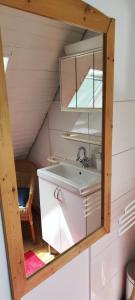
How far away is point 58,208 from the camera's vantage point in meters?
1.36

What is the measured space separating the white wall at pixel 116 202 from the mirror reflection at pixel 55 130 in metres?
0.12

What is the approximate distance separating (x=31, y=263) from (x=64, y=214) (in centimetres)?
45

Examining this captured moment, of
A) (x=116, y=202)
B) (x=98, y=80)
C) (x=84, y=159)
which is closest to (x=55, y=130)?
(x=84, y=159)

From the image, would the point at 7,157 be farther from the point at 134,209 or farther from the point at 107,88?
the point at 134,209

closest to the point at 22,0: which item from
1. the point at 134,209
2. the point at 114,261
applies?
the point at 134,209

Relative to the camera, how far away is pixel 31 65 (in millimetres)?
1107

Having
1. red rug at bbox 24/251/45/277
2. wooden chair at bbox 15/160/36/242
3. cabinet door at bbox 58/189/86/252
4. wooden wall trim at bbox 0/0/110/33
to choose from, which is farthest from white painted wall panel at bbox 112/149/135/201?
wooden wall trim at bbox 0/0/110/33

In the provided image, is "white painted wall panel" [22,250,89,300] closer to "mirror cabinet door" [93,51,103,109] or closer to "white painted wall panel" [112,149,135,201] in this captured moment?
"white painted wall panel" [112,149,135,201]

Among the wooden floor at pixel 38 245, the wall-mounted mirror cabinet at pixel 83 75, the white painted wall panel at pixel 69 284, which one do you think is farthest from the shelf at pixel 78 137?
the white painted wall panel at pixel 69 284

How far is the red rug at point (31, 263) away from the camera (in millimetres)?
900

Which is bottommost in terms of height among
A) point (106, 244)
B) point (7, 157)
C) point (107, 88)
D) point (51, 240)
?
point (106, 244)

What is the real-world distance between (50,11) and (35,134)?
60cm

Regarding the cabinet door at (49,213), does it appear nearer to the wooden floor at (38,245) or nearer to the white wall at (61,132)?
the wooden floor at (38,245)

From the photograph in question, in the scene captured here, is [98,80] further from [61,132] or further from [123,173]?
[123,173]
